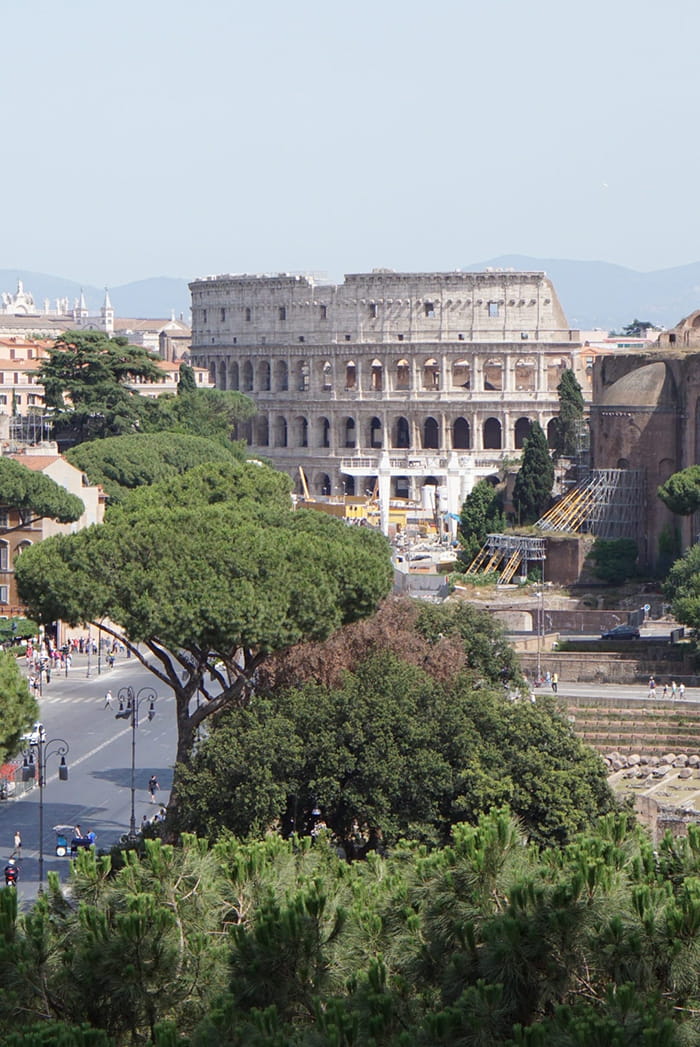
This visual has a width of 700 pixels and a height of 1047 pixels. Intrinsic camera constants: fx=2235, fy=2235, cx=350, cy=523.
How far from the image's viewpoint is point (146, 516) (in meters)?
38.0

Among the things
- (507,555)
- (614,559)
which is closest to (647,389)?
(614,559)

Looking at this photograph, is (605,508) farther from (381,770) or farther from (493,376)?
(493,376)

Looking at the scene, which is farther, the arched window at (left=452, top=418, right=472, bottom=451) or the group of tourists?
the arched window at (left=452, top=418, right=472, bottom=451)

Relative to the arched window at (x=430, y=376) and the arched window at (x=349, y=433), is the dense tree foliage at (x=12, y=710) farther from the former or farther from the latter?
the arched window at (x=349, y=433)

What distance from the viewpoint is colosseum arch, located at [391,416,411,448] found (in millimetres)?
117812

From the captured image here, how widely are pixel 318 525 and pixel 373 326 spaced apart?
78.8 metres

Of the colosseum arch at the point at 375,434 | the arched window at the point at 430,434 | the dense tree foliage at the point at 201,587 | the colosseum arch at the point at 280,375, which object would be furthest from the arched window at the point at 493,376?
the dense tree foliage at the point at 201,587

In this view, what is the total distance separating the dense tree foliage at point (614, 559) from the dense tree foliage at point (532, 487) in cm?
726

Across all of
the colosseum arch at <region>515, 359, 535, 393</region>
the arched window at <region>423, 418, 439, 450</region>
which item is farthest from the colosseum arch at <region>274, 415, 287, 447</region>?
the colosseum arch at <region>515, 359, 535, 393</region>

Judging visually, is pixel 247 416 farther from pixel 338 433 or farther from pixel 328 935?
pixel 328 935

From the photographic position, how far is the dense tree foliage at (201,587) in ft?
114

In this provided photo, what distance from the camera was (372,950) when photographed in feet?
68.6

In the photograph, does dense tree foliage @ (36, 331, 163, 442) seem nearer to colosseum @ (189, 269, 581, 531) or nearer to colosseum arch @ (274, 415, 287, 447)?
colosseum @ (189, 269, 581, 531)

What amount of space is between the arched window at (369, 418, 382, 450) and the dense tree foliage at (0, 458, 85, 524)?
203 ft
